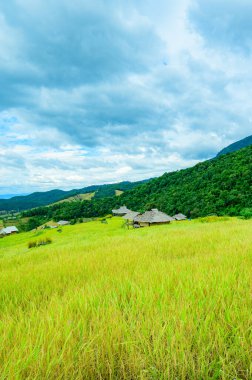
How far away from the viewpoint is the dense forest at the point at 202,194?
64.8m

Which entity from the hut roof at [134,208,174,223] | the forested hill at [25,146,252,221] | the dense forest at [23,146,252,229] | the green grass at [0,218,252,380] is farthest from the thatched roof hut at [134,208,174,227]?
the green grass at [0,218,252,380]

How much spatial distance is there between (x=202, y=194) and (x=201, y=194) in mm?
538

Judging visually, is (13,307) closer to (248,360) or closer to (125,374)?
(125,374)

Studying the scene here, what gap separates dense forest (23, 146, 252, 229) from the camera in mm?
64750

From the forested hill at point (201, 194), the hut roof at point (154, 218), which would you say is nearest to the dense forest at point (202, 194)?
the forested hill at point (201, 194)

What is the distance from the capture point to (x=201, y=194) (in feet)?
258

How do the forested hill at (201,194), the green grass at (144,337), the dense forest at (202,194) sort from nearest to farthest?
the green grass at (144,337) → the dense forest at (202,194) → the forested hill at (201,194)

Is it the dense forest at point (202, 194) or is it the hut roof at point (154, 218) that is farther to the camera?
the dense forest at point (202, 194)

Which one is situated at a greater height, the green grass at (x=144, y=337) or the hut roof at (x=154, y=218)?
the green grass at (x=144, y=337)

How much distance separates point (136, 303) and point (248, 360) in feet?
3.14

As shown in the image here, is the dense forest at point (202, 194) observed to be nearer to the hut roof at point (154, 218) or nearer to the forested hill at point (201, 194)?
the forested hill at point (201, 194)

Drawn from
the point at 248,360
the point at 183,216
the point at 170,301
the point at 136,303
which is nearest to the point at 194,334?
the point at 248,360

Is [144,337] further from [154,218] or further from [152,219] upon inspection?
[154,218]

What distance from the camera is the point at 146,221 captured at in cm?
5153
